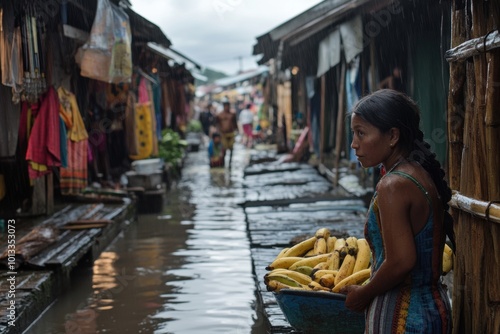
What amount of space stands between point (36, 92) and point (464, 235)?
19.6 ft

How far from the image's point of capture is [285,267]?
16.2 feet

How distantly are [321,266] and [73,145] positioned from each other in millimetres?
6192

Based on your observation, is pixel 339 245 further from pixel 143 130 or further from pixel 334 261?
pixel 143 130

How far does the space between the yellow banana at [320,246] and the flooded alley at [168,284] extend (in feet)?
3.33

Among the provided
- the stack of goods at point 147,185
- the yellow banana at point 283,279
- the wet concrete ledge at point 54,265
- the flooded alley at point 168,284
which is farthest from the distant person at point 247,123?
the yellow banana at point 283,279

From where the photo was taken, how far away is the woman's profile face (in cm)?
277

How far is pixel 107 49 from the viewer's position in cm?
938

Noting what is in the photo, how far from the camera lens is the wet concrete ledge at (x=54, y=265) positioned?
5.78 metres

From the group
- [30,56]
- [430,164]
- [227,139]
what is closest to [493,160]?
[430,164]

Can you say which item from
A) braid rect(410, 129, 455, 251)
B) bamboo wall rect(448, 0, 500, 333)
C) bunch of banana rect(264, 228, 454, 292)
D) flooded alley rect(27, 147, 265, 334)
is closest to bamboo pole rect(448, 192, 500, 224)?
bamboo wall rect(448, 0, 500, 333)

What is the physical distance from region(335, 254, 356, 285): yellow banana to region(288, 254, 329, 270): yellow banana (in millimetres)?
277

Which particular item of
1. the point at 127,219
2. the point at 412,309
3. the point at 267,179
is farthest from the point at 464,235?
the point at 267,179

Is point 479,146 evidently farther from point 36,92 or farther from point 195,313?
point 36,92

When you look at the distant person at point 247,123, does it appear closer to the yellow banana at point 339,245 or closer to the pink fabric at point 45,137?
the pink fabric at point 45,137
